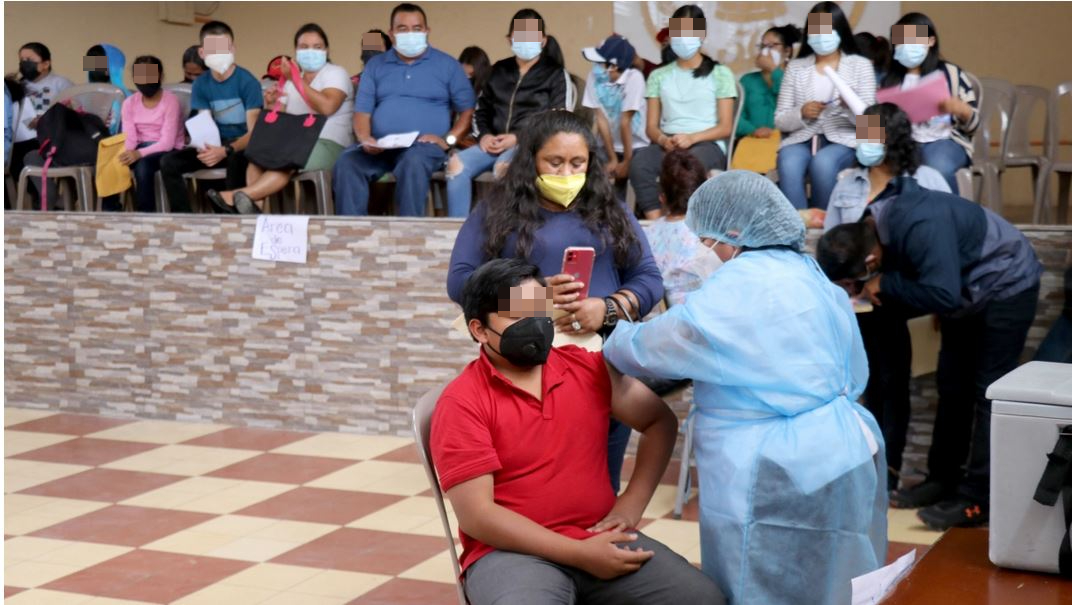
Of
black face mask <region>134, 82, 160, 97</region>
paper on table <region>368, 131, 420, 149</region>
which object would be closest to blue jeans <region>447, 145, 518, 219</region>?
paper on table <region>368, 131, 420, 149</region>

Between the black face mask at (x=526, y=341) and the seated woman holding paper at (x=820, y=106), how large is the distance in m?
2.89

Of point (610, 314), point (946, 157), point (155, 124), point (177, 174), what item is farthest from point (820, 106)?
point (155, 124)

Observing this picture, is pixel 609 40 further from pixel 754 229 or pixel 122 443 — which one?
pixel 754 229

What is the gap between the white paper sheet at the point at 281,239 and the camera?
5105 millimetres

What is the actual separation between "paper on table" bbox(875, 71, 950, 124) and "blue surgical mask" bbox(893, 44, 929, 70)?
8 cm

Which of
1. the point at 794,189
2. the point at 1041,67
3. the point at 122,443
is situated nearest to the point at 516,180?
the point at 794,189

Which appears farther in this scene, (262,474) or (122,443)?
(122,443)

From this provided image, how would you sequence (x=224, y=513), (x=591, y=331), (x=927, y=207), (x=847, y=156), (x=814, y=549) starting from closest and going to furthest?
(x=814, y=549)
(x=591, y=331)
(x=927, y=207)
(x=224, y=513)
(x=847, y=156)

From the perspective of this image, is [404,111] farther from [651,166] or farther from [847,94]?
[847,94]

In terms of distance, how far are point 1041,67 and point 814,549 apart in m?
6.14

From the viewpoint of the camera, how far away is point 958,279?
356 centimetres

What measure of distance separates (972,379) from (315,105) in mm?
3353

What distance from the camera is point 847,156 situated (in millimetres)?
4871

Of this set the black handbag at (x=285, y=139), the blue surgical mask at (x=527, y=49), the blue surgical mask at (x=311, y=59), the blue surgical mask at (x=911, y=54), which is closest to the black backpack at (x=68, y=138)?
the black handbag at (x=285, y=139)
